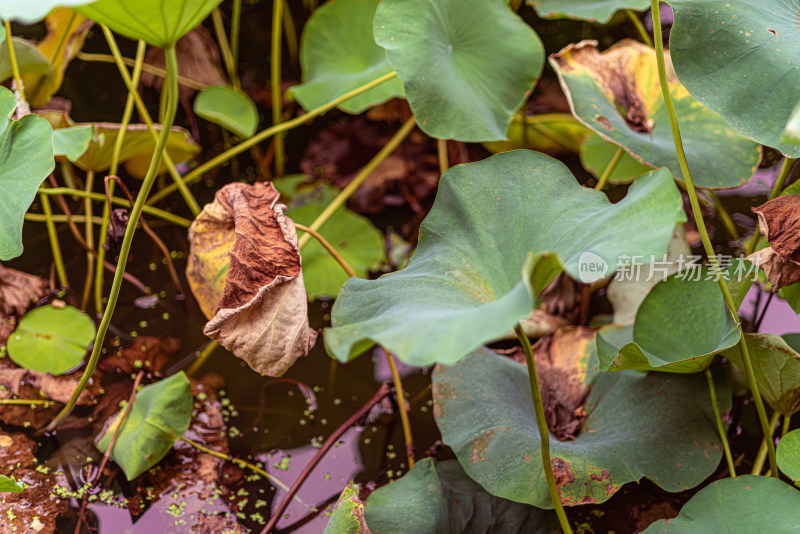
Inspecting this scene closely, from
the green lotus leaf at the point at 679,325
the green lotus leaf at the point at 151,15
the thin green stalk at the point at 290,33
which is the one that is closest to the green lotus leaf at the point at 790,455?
the green lotus leaf at the point at 679,325

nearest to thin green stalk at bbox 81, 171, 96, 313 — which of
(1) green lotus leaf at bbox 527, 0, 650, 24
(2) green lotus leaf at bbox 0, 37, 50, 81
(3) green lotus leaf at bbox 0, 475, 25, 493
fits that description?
(2) green lotus leaf at bbox 0, 37, 50, 81

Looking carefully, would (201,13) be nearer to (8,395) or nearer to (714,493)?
(8,395)

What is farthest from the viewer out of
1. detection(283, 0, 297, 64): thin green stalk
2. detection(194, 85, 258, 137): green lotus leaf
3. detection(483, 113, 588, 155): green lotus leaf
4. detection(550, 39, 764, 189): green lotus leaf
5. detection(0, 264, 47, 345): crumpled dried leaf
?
detection(283, 0, 297, 64): thin green stalk

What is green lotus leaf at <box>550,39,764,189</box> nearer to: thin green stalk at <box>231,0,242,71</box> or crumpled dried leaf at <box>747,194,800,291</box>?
crumpled dried leaf at <box>747,194,800,291</box>

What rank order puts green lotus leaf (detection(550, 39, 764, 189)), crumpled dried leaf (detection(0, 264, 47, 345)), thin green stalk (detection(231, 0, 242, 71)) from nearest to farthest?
1. green lotus leaf (detection(550, 39, 764, 189))
2. crumpled dried leaf (detection(0, 264, 47, 345))
3. thin green stalk (detection(231, 0, 242, 71))

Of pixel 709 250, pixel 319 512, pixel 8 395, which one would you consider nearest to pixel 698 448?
pixel 709 250

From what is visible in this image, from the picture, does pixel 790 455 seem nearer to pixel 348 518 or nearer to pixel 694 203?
pixel 694 203
